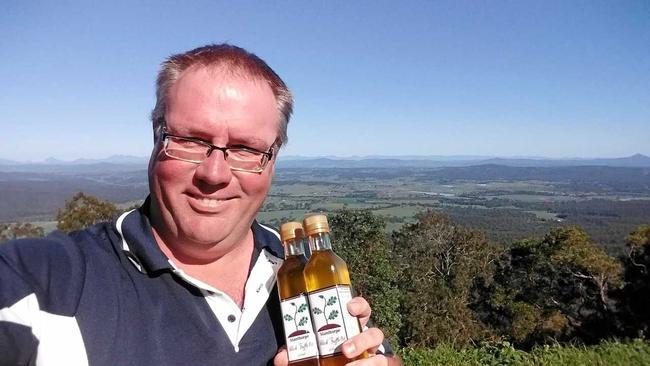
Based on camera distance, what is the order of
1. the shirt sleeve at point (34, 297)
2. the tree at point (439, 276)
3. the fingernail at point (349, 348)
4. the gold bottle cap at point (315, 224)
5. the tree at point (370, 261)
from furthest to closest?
1. the tree at point (439, 276)
2. the tree at point (370, 261)
3. the gold bottle cap at point (315, 224)
4. the fingernail at point (349, 348)
5. the shirt sleeve at point (34, 297)

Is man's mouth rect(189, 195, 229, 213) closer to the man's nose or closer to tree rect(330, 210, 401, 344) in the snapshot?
the man's nose

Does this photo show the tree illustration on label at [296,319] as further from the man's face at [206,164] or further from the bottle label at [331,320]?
A: the man's face at [206,164]

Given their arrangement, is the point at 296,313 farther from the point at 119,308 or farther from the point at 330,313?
the point at 119,308

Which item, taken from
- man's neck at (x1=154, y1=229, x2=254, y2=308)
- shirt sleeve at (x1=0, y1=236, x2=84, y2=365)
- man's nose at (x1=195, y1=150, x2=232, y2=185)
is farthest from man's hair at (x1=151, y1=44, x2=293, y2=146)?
shirt sleeve at (x1=0, y1=236, x2=84, y2=365)

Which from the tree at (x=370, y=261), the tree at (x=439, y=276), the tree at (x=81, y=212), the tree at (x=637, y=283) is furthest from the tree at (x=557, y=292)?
the tree at (x=81, y=212)

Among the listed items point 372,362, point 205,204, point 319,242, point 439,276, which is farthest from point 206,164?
point 439,276

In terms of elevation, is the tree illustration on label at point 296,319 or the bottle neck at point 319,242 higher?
the bottle neck at point 319,242

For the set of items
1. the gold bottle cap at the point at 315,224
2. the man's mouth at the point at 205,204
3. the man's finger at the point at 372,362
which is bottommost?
the man's finger at the point at 372,362

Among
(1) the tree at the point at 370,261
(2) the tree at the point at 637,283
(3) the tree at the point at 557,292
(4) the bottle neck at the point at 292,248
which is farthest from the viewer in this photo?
(3) the tree at the point at 557,292
